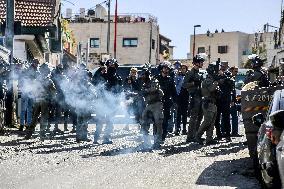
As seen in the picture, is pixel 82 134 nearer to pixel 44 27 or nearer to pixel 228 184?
pixel 228 184

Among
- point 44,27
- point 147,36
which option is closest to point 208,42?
point 147,36

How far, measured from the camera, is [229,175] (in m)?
8.49

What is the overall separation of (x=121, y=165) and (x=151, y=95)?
3.13m

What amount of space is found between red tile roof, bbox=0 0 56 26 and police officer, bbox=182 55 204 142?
15.5 m

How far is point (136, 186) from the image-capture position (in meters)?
7.32

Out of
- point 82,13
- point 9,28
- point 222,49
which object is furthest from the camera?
point 222,49

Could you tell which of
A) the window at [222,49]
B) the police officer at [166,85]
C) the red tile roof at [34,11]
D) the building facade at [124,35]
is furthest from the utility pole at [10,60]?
the window at [222,49]

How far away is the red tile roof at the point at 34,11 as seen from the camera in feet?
90.8

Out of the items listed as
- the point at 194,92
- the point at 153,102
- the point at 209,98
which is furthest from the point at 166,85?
the point at 153,102

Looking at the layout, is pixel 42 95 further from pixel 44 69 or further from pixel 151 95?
pixel 151 95

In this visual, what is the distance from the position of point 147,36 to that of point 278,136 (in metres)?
52.6

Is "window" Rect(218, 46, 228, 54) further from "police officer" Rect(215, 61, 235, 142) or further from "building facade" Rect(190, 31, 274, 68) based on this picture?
"police officer" Rect(215, 61, 235, 142)

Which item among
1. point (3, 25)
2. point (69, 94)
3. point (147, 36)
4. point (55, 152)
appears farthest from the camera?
point (147, 36)

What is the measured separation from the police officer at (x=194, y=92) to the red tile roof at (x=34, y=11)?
15.5 metres
